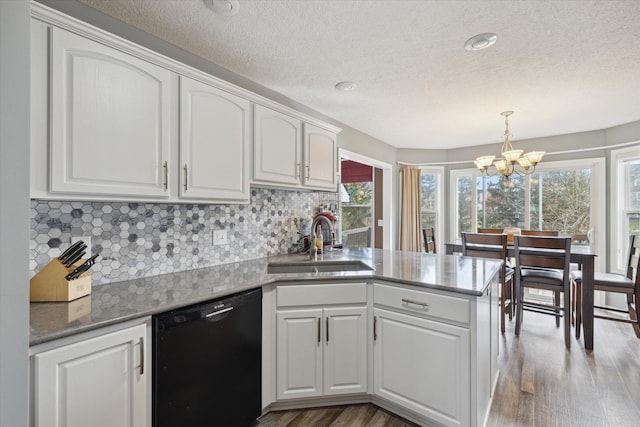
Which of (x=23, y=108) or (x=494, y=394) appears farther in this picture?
(x=494, y=394)

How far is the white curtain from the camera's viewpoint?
496 centimetres

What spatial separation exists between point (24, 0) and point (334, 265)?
2200mm

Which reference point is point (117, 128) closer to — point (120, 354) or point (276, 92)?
point (120, 354)

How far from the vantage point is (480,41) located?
1887mm

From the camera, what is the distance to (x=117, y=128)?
1402 mm

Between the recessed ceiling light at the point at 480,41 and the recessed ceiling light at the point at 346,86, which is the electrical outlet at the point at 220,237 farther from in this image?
the recessed ceiling light at the point at 480,41

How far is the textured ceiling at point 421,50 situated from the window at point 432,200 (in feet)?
6.99

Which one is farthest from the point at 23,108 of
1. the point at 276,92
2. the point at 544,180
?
the point at 544,180

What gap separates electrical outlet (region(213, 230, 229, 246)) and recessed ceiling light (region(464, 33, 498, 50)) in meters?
2.08

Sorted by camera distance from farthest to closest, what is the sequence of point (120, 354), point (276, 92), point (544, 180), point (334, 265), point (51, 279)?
1. point (544, 180)
2. point (276, 92)
3. point (334, 265)
4. point (51, 279)
5. point (120, 354)

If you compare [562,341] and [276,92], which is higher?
[276,92]

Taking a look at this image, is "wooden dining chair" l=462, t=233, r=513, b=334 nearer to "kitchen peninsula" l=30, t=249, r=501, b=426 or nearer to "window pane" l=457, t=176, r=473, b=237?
"kitchen peninsula" l=30, t=249, r=501, b=426

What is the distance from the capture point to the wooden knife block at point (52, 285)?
130cm

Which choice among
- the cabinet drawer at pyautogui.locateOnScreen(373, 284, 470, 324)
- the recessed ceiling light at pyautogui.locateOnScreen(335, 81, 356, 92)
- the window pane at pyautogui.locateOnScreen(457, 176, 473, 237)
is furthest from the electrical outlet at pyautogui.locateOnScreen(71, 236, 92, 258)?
the window pane at pyautogui.locateOnScreen(457, 176, 473, 237)
